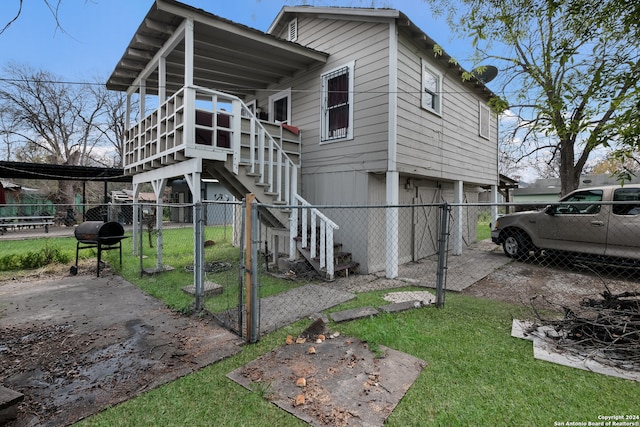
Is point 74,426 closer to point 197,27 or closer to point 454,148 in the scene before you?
point 197,27

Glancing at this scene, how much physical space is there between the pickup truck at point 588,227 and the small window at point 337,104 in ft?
16.0

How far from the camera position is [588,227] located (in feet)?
21.1

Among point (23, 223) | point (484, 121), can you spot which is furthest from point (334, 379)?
point (23, 223)

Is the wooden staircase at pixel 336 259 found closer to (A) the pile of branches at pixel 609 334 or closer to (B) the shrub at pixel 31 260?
(A) the pile of branches at pixel 609 334

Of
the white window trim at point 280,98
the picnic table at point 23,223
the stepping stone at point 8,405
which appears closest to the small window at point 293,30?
the white window trim at point 280,98

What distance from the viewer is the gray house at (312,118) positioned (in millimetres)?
5855

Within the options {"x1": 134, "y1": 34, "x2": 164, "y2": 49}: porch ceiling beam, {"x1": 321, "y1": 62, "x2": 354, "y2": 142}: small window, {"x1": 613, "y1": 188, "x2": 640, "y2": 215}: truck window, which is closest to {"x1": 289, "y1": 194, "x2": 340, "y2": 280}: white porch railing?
{"x1": 321, "y1": 62, "x2": 354, "y2": 142}: small window

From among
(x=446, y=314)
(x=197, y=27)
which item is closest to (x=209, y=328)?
(x=446, y=314)

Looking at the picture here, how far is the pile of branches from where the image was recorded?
2885 millimetres

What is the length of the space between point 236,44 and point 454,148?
643 centimetres

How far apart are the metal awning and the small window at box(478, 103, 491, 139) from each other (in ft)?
20.9

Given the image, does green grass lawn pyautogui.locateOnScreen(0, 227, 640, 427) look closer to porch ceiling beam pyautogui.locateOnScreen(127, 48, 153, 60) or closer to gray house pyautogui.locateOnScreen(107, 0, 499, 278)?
gray house pyautogui.locateOnScreen(107, 0, 499, 278)

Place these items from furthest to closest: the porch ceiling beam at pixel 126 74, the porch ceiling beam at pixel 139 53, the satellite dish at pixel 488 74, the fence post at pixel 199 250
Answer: the satellite dish at pixel 488 74 → the porch ceiling beam at pixel 126 74 → the porch ceiling beam at pixel 139 53 → the fence post at pixel 199 250

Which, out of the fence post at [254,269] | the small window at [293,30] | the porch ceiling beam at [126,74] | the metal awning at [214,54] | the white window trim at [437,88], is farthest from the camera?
the small window at [293,30]
